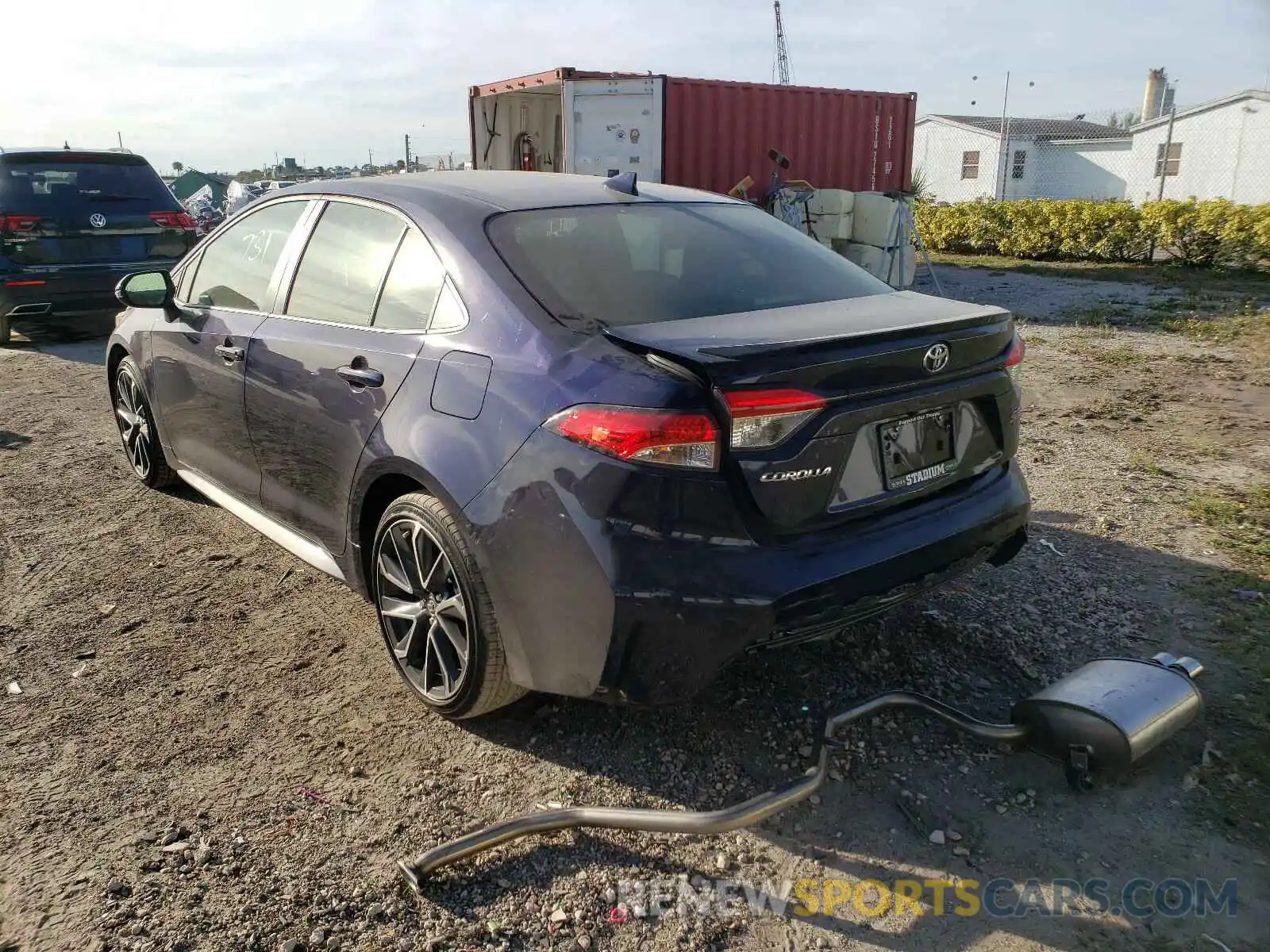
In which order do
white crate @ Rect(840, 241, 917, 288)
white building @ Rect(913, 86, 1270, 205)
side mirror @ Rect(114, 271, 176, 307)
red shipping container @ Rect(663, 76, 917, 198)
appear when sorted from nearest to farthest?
side mirror @ Rect(114, 271, 176, 307), white crate @ Rect(840, 241, 917, 288), red shipping container @ Rect(663, 76, 917, 198), white building @ Rect(913, 86, 1270, 205)

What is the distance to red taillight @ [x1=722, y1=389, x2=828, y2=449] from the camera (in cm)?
232

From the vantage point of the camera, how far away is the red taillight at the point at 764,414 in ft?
7.60

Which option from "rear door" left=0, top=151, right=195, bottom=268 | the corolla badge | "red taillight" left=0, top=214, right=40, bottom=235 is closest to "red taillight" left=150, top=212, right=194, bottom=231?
"rear door" left=0, top=151, right=195, bottom=268

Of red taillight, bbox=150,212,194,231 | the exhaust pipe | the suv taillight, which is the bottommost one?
the exhaust pipe

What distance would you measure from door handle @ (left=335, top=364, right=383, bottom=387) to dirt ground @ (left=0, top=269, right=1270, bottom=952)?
0.93 meters

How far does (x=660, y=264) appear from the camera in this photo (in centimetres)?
302

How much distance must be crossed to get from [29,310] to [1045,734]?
30.9 feet

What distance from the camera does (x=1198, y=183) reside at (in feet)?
94.2

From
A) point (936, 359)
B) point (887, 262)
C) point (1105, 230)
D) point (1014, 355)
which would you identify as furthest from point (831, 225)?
point (936, 359)

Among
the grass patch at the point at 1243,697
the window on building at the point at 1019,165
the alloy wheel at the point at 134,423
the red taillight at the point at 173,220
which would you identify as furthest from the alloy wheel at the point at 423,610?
the window on building at the point at 1019,165

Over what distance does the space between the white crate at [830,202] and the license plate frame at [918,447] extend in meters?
10.3

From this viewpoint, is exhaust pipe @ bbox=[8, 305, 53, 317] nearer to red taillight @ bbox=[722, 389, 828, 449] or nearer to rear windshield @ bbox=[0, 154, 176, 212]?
rear windshield @ bbox=[0, 154, 176, 212]

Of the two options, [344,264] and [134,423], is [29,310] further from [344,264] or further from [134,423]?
[344,264]

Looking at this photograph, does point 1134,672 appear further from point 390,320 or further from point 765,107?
point 765,107
